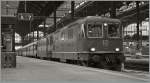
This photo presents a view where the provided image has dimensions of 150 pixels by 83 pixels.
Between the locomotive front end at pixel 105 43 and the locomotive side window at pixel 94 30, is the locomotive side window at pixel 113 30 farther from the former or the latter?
the locomotive side window at pixel 94 30

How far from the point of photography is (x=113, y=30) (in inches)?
752

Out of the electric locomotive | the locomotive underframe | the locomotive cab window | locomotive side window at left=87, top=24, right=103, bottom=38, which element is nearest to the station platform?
the locomotive underframe

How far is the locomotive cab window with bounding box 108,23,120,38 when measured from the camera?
18.9 m

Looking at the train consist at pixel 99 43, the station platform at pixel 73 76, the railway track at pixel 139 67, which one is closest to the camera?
the station platform at pixel 73 76

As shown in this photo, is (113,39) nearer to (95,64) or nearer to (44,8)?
(95,64)

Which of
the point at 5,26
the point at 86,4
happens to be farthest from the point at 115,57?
the point at 86,4

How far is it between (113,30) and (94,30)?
3.80ft

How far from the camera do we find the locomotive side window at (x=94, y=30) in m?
18.7

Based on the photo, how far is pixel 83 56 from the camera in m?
18.5

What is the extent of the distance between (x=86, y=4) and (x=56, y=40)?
13.1 m

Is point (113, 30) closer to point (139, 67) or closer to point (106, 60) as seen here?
point (106, 60)

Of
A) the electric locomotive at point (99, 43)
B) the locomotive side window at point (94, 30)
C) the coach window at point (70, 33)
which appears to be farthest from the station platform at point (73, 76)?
the coach window at point (70, 33)

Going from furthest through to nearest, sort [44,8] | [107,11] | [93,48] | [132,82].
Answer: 1. [107,11]
2. [44,8]
3. [93,48]
4. [132,82]

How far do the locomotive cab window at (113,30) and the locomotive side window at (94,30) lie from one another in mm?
550
